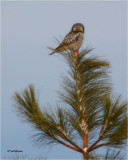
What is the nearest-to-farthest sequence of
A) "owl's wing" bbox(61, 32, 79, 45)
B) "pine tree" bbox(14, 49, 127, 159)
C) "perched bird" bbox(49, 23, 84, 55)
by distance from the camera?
"pine tree" bbox(14, 49, 127, 159), "perched bird" bbox(49, 23, 84, 55), "owl's wing" bbox(61, 32, 79, 45)

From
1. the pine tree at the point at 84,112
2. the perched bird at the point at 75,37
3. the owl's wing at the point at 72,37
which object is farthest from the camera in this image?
the owl's wing at the point at 72,37

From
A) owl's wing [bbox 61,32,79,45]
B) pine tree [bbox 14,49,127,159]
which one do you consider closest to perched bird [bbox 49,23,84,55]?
owl's wing [bbox 61,32,79,45]

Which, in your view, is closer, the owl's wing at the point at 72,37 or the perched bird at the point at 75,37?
the perched bird at the point at 75,37

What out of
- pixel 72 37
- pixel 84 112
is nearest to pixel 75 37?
pixel 72 37

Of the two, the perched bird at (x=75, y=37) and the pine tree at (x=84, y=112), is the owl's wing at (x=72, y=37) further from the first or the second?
the pine tree at (x=84, y=112)

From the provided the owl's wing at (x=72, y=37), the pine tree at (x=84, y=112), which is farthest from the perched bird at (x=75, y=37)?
the pine tree at (x=84, y=112)

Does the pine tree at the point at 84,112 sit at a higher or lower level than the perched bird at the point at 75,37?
lower

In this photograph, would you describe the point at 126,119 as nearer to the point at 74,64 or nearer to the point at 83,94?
the point at 83,94

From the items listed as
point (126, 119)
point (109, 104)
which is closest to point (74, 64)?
point (109, 104)

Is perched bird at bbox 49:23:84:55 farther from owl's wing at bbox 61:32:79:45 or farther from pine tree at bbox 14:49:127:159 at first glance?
pine tree at bbox 14:49:127:159

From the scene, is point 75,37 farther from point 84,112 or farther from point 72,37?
point 84,112

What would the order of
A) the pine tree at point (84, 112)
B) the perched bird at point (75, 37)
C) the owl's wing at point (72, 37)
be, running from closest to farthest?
the pine tree at point (84, 112) < the perched bird at point (75, 37) < the owl's wing at point (72, 37)

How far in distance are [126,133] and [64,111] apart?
821mm

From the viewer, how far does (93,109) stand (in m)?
3.75
